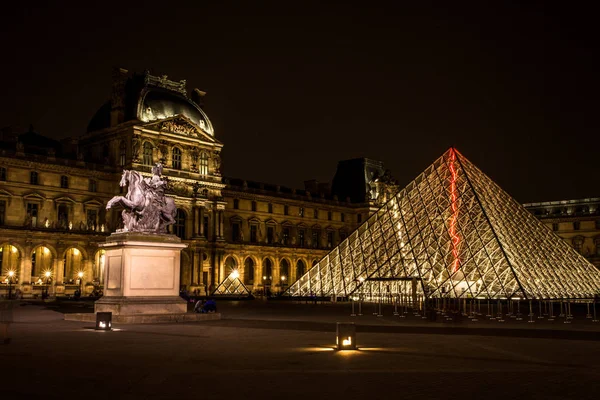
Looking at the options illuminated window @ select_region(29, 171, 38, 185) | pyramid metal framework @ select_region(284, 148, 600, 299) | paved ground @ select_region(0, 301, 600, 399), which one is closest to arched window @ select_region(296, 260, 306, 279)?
illuminated window @ select_region(29, 171, 38, 185)

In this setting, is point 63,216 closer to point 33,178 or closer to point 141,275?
point 33,178

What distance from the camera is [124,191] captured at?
46.9 m

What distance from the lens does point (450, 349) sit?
1173 centimetres

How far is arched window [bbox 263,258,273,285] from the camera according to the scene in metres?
63.4

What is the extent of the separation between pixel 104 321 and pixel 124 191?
3255cm

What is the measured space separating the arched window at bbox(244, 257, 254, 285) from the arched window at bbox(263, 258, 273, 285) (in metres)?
1.17

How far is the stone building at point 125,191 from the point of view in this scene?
45.2m

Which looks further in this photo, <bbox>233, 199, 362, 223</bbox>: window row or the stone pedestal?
<bbox>233, 199, 362, 223</bbox>: window row

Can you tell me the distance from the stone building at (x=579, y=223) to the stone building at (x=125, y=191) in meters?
29.9

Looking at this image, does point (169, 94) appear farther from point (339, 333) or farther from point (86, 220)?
point (339, 333)

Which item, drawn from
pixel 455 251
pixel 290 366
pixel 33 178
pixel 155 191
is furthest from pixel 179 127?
pixel 290 366

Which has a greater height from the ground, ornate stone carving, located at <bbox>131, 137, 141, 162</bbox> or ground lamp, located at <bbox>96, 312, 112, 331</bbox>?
ornate stone carving, located at <bbox>131, 137, 141, 162</bbox>

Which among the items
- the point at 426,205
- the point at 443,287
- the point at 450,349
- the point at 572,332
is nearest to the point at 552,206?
the point at 426,205

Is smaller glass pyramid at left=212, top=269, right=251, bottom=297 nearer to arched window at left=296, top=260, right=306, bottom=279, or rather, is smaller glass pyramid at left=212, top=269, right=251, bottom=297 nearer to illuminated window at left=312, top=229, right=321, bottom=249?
arched window at left=296, top=260, right=306, bottom=279
